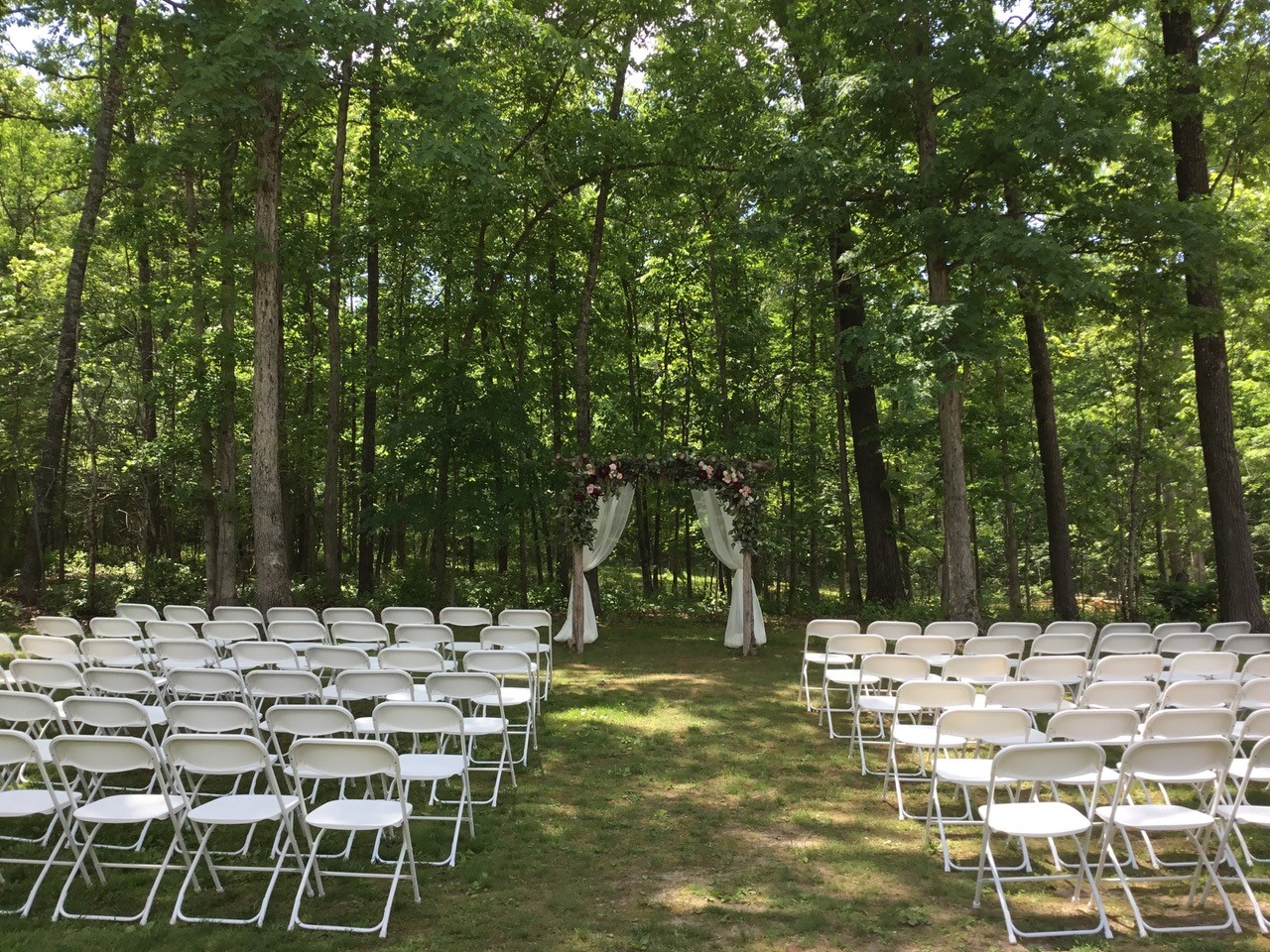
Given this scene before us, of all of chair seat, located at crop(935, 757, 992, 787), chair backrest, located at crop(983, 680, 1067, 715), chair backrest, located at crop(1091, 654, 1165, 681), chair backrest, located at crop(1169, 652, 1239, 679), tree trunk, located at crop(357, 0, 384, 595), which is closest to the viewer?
chair seat, located at crop(935, 757, 992, 787)

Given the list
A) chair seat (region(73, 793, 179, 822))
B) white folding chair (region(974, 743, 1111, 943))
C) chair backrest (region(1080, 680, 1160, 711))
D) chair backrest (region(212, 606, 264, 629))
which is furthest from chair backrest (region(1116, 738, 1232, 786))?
chair backrest (region(212, 606, 264, 629))

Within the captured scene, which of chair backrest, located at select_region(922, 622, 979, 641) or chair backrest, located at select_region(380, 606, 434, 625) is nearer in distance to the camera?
chair backrest, located at select_region(922, 622, 979, 641)

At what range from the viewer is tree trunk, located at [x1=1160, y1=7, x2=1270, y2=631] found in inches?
408

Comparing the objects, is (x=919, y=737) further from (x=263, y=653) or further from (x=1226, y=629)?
(x=1226, y=629)

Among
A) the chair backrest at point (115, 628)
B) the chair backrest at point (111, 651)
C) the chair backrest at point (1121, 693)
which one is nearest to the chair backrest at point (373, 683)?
the chair backrest at point (111, 651)

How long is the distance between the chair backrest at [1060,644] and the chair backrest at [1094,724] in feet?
9.23

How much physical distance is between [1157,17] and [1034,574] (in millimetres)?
19990

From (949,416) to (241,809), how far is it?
8.77 meters

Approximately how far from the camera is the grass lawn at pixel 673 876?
3.18 metres

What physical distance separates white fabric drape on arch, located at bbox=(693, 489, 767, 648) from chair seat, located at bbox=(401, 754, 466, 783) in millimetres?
6770

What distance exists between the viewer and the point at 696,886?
146 inches

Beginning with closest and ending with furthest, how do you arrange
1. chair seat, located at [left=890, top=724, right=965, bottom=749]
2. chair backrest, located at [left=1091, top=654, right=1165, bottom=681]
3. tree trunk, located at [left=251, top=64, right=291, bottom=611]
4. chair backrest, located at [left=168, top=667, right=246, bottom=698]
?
chair seat, located at [left=890, top=724, right=965, bottom=749]
chair backrest, located at [left=168, top=667, right=246, bottom=698]
chair backrest, located at [left=1091, top=654, right=1165, bottom=681]
tree trunk, located at [left=251, top=64, right=291, bottom=611]

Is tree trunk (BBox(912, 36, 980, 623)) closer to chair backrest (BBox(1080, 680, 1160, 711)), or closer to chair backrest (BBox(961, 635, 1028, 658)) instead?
chair backrest (BBox(961, 635, 1028, 658))

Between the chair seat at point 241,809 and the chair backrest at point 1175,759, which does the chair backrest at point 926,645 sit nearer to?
the chair backrest at point 1175,759
